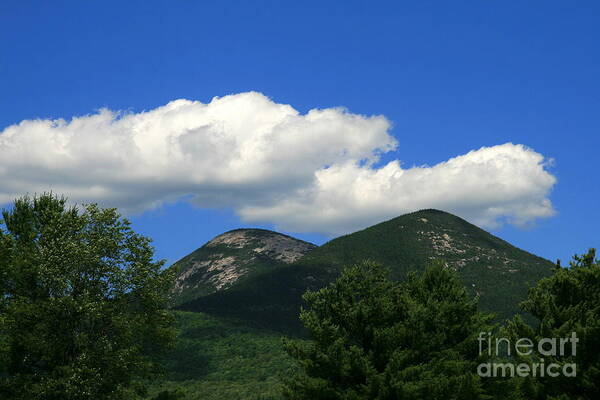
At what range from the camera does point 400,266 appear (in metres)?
156

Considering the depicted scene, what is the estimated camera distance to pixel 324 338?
3133 centimetres

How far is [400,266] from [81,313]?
124 metres

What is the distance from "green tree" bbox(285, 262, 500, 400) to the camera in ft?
98.9

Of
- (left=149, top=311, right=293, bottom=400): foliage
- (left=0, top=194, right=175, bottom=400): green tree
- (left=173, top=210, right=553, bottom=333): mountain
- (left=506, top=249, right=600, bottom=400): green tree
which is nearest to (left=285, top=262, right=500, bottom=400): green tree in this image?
(left=506, top=249, right=600, bottom=400): green tree

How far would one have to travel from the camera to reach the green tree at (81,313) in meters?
37.8

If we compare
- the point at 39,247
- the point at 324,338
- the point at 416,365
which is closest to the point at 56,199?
the point at 39,247

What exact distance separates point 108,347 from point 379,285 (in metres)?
17.5
